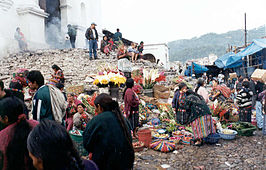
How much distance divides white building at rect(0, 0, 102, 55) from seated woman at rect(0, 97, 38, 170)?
12.0 m

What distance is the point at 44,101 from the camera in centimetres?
291

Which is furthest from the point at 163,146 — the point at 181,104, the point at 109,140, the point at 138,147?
the point at 109,140

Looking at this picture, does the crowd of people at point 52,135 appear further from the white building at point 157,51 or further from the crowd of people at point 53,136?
the white building at point 157,51

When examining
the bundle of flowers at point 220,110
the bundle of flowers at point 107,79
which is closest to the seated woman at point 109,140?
the bundle of flowers at point 107,79

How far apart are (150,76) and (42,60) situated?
6005mm


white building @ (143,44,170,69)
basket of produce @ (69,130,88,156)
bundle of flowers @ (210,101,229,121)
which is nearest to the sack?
bundle of flowers @ (210,101,229,121)

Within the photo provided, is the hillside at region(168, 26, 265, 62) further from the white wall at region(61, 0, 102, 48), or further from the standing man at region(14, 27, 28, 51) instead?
the standing man at region(14, 27, 28, 51)

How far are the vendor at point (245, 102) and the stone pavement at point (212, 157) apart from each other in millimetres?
1416

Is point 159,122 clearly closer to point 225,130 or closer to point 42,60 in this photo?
point 225,130

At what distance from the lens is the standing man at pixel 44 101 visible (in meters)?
2.89

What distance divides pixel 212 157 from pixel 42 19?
47.4ft

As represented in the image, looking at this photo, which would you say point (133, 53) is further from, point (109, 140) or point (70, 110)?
point (109, 140)

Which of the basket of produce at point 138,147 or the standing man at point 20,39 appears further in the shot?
the standing man at point 20,39

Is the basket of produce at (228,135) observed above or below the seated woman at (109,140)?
below
